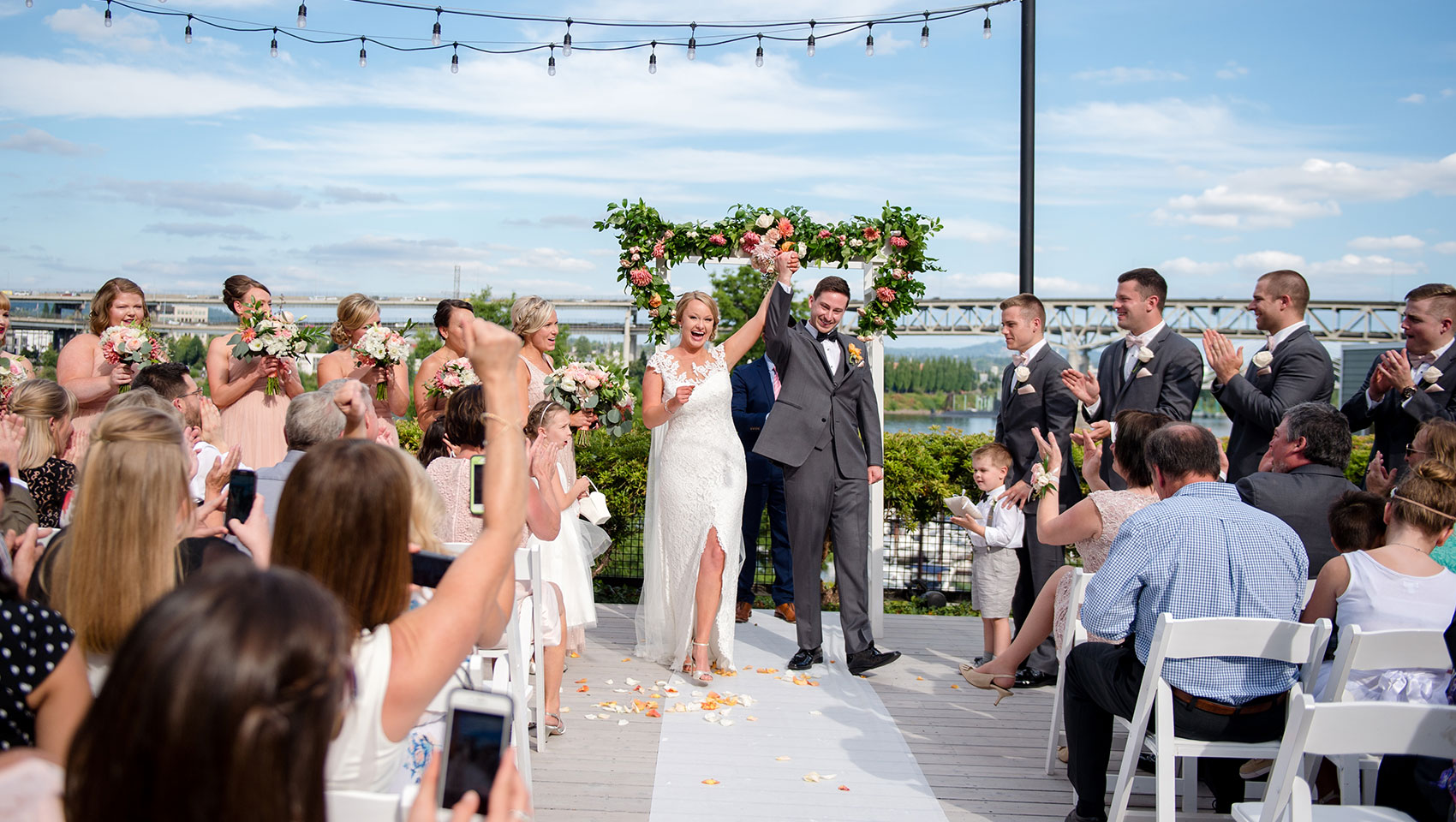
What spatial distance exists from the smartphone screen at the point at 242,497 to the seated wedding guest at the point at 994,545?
12.9 feet

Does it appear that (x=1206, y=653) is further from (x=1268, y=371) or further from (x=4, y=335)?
(x=4, y=335)

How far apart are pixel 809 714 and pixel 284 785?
4.41m

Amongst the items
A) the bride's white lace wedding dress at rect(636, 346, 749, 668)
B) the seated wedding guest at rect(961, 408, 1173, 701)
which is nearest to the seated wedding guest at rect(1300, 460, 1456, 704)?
the seated wedding guest at rect(961, 408, 1173, 701)

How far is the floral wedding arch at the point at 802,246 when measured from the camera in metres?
6.66

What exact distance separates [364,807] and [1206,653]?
2712 millimetres

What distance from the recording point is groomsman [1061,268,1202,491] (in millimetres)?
5594

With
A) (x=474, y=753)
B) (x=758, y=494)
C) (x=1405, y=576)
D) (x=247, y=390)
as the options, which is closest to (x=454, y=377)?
(x=247, y=390)

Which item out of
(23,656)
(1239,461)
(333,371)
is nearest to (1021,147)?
(1239,461)

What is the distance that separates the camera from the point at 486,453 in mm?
2053

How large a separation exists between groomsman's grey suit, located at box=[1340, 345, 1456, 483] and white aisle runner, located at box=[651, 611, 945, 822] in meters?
2.88

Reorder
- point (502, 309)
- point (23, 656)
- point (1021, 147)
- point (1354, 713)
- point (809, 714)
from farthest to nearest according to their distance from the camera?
point (502, 309) < point (1021, 147) < point (809, 714) < point (1354, 713) < point (23, 656)

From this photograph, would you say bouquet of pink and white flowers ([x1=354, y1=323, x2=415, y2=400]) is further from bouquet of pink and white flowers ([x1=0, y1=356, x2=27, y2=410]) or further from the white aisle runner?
the white aisle runner

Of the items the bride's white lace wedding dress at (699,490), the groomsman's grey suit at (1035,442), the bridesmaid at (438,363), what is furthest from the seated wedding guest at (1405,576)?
the bridesmaid at (438,363)

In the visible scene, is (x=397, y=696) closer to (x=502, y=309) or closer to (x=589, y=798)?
(x=589, y=798)
